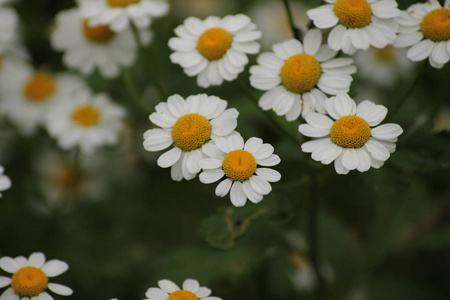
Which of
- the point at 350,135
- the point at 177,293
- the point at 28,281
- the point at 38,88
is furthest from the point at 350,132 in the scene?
the point at 38,88

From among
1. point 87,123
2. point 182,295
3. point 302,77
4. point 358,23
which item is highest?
point 358,23

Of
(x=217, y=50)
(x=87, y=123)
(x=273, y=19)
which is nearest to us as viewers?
(x=217, y=50)

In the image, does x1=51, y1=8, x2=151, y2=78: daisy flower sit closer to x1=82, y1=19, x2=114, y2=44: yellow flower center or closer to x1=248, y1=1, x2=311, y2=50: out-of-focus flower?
x1=82, y1=19, x2=114, y2=44: yellow flower center

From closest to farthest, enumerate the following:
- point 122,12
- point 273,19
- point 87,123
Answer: point 122,12 → point 87,123 → point 273,19

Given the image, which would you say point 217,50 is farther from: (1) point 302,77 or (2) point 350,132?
(2) point 350,132

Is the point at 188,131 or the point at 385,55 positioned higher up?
the point at 188,131

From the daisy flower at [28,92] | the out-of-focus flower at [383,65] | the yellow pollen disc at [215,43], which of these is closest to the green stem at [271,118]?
the yellow pollen disc at [215,43]

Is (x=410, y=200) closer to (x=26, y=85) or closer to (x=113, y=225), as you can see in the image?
(x=113, y=225)

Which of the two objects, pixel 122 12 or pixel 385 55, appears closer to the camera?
pixel 122 12
